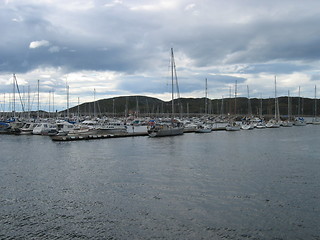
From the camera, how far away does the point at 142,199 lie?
66.0ft

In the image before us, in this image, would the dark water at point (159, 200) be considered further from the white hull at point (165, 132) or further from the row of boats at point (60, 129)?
the row of boats at point (60, 129)

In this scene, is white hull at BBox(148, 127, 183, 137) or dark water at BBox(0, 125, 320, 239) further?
white hull at BBox(148, 127, 183, 137)

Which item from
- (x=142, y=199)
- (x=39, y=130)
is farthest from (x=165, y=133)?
(x=142, y=199)

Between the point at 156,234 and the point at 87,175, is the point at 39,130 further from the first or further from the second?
the point at 156,234

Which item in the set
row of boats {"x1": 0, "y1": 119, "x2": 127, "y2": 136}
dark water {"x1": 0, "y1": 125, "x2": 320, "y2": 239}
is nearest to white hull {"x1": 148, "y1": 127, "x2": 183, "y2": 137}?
row of boats {"x1": 0, "y1": 119, "x2": 127, "y2": 136}

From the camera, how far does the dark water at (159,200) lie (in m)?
15.2

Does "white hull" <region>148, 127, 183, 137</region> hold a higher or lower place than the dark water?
higher

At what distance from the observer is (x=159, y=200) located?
19891 millimetres

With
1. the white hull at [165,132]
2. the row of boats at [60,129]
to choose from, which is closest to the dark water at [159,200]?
the white hull at [165,132]

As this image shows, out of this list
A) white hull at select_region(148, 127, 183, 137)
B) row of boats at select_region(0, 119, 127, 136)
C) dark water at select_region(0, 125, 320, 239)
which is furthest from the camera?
row of boats at select_region(0, 119, 127, 136)

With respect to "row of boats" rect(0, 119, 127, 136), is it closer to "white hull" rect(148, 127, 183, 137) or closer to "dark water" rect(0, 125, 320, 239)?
"white hull" rect(148, 127, 183, 137)

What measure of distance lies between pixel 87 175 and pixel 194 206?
1250cm

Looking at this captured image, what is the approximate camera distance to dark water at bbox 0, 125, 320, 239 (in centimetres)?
1516

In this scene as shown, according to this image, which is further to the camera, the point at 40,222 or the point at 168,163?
the point at 168,163
